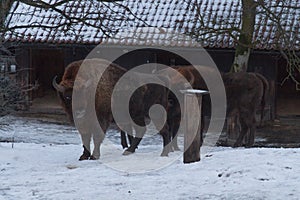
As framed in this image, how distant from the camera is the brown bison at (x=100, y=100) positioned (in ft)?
27.7

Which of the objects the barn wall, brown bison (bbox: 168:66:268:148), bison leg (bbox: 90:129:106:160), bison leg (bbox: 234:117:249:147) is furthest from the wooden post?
the barn wall

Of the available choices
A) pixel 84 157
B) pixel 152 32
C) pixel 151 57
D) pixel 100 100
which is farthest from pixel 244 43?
pixel 84 157

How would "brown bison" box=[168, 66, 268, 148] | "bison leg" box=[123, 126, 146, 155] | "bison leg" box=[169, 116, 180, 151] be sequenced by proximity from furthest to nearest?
"brown bison" box=[168, 66, 268, 148], "bison leg" box=[169, 116, 180, 151], "bison leg" box=[123, 126, 146, 155]

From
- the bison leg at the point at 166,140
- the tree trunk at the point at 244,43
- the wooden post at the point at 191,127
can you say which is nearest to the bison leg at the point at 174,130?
the bison leg at the point at 166,140

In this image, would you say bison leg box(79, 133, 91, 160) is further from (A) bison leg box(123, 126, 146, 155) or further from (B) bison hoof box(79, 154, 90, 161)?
(A) bison leg box(123, 126, 146, 155)

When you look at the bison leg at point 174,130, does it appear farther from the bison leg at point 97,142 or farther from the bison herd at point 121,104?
the bison leg at point 97,142

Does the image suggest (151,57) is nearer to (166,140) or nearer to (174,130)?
(174,130)

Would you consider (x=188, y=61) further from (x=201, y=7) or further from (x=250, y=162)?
(x=250, y=162)

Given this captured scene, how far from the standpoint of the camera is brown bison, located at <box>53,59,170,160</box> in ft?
27.7

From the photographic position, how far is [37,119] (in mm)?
16703

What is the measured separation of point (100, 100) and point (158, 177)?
2688mm

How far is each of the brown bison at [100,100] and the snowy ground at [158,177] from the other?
0.52 meters

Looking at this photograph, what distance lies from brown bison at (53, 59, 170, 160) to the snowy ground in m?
0.52

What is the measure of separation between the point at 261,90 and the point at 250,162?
4.63m
